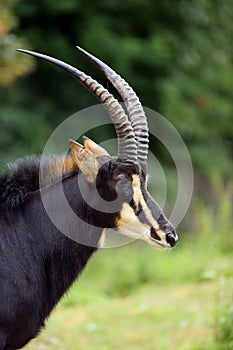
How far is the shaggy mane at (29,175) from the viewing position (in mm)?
5672

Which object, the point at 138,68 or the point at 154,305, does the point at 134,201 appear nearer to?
the point at 154,305

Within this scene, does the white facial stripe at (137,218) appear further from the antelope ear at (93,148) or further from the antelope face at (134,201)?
the antelope ear at (93,148)

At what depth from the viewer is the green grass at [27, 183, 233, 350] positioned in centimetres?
760

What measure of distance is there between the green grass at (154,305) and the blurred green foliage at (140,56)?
381 cm

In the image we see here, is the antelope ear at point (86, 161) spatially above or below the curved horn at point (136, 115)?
below

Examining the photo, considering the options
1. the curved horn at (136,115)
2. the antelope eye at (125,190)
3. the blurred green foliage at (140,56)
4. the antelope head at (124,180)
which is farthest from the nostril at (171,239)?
the blurred green foliage at (140,56)

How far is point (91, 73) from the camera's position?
50.8 feet

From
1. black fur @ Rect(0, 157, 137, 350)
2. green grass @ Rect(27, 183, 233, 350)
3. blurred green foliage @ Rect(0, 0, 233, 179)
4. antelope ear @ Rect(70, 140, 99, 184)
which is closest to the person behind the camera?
black fur @ Rect(0, 157, 137, 350)

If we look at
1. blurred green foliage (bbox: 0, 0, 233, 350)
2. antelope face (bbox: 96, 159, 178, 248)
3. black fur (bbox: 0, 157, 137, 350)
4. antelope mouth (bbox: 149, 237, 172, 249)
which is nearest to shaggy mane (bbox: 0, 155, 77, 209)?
black fur (bbox: 0, 157, 137, 350)

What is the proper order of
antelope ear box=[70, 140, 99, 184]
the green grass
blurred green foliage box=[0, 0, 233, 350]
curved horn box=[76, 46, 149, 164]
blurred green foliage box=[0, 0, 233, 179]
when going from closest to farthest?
antelope ear box=[70, 140, 99, 184]
curved horn box=[76, 46, 149, 164]
the green grass
blurred green foliage box=[0, 0, 233, 350]
blurred green foliage box=[0, 0, 233, 179]

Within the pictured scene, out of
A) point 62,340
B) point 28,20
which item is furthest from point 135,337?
point 28,20

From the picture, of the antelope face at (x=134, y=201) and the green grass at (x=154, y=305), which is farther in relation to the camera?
the green grass at (x=154, y=305)

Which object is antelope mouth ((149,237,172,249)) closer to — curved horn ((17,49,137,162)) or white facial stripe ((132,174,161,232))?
white facial stripe ((132,174,161,232))

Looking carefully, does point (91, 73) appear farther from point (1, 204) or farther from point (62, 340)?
point (1, 204)
